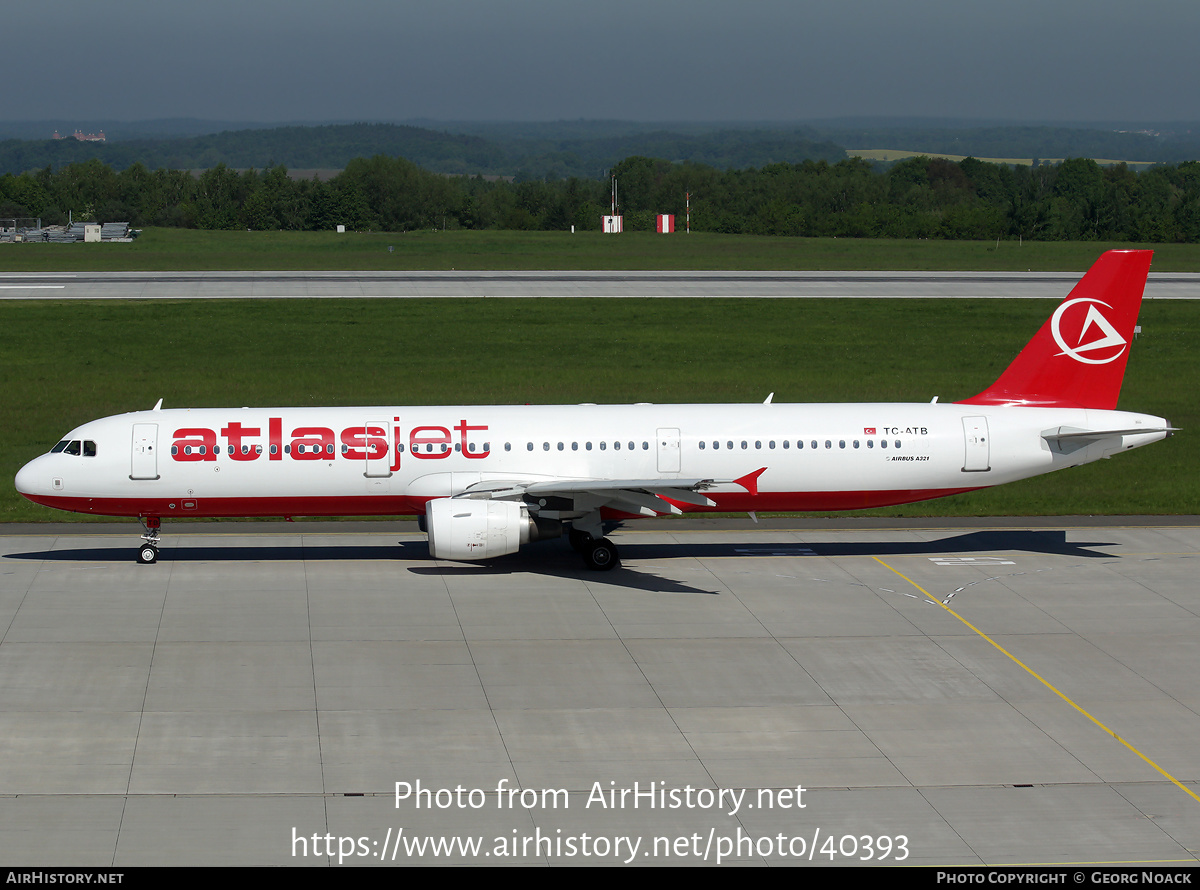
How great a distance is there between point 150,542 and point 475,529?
861 centimetres

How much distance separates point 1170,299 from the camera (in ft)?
254

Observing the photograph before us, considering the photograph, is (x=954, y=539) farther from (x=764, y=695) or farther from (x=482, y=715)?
(x=482, y=715)

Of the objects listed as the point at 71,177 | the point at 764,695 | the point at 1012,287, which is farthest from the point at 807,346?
the point at 71,177

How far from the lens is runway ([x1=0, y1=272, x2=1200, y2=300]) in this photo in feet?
260

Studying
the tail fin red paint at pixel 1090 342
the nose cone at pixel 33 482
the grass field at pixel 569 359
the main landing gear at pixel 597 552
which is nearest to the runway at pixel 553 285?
the grass field at pixel 569 359

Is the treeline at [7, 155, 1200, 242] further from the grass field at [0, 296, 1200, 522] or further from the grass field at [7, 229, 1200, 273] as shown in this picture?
the grass field at [0, 296, 1200, 522]

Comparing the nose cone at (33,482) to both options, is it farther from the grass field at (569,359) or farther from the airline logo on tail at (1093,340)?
the airline logo on tail at (1093,340)

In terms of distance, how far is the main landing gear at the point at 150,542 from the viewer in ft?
102

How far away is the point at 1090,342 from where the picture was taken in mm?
32094

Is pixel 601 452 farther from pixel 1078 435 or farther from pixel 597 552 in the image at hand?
pixel 1078 435

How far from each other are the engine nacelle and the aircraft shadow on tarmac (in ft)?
7.04

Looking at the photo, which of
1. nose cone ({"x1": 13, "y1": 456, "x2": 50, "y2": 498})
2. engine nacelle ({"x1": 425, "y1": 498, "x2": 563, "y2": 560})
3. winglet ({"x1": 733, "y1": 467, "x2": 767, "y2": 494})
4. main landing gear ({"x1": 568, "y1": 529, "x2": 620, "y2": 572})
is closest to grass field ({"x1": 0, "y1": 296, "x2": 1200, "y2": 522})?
nose cone ({"x1": 13, "y1": 456, "x2": 50, "y2": 498})

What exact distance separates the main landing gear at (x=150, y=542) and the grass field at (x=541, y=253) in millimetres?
65500

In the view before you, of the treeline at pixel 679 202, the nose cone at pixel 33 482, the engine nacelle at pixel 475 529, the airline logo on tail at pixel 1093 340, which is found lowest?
the engine nacelle at pixel 475 529
